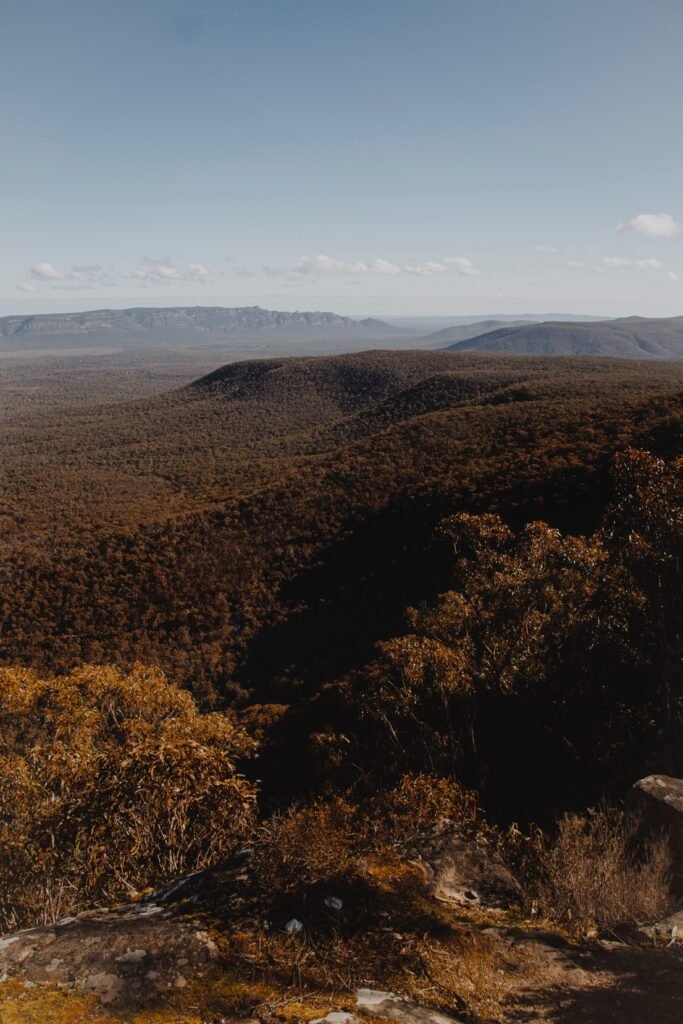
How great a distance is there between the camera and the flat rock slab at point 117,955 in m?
5.61

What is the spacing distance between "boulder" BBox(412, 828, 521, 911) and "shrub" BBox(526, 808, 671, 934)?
0.41 metres

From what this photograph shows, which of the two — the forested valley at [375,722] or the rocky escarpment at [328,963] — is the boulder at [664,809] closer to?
the forested valley at [375,722]

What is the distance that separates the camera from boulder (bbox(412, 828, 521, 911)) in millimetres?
7554

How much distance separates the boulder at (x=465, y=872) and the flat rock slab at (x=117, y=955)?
3.25 metres

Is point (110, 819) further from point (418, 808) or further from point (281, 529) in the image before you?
point (281, 529)

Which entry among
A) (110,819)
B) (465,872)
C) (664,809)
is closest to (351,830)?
(465,872)

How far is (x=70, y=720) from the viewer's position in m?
12.4

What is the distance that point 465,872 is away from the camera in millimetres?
8008

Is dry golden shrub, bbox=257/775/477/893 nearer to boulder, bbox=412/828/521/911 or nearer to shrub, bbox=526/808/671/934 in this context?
boulder, bbox=412/828/521/911

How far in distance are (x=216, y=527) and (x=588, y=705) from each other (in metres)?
33.3

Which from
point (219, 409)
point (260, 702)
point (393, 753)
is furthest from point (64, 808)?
point (219, 409)

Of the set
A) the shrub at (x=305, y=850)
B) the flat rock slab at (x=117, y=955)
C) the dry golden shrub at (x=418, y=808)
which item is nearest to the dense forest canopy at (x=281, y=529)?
the dry golden shrub at (x=418, y=808)

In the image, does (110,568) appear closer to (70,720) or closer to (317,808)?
(70,720)

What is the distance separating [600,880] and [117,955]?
6.15 metres
